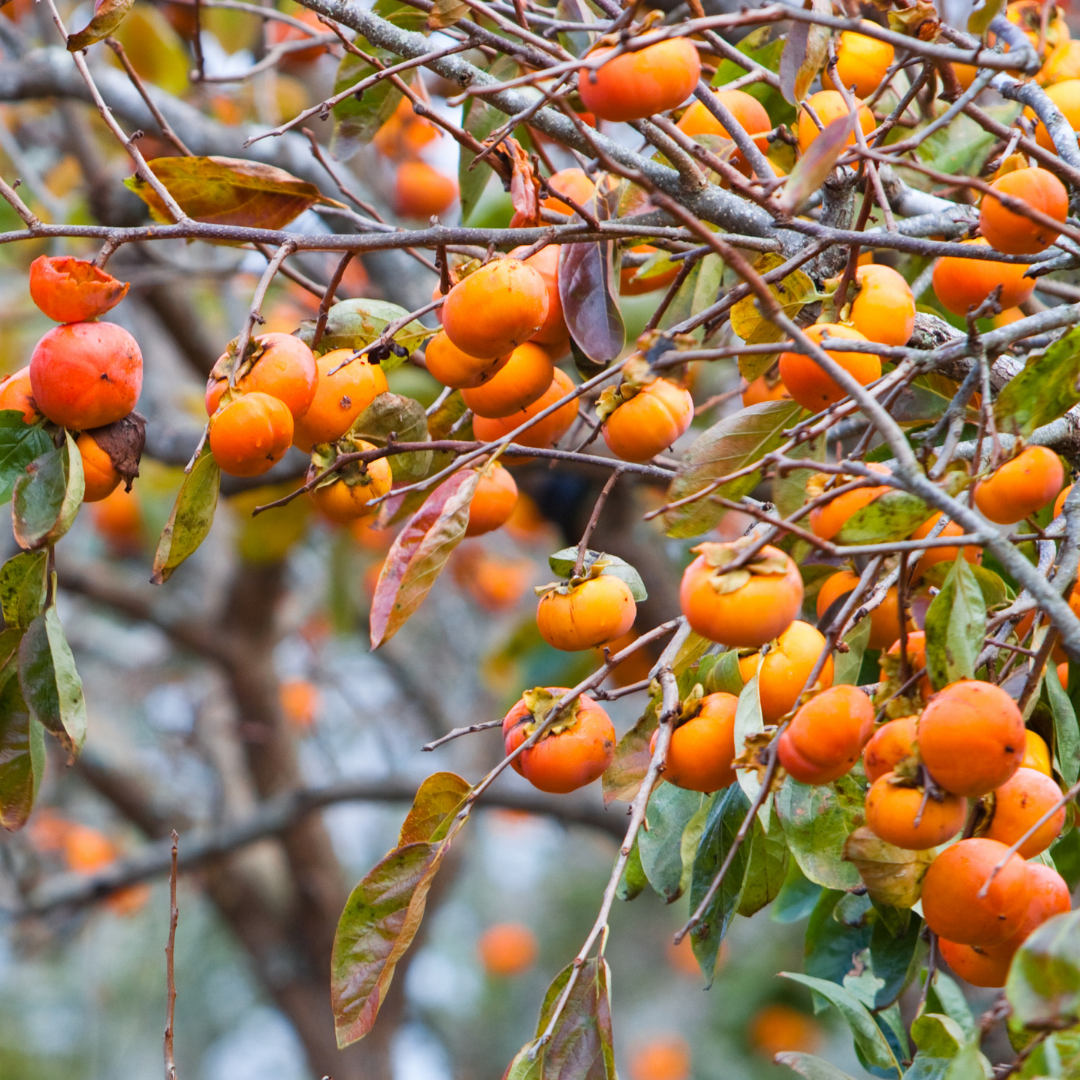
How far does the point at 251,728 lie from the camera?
288 cm

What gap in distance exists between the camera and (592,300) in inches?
34.5

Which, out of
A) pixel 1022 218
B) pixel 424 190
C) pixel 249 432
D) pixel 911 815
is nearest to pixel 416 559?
pixel 249 432

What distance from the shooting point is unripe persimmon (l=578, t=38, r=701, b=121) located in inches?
26.2

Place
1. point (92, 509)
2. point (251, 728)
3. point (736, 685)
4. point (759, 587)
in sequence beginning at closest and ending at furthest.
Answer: point (759, 587)
point (736, 685)
point (251, 728)
point (92, 509)

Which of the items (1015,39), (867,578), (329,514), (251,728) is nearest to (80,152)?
(251,728)

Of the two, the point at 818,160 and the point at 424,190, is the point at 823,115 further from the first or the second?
the point at 424,190

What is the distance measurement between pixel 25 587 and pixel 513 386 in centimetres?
42

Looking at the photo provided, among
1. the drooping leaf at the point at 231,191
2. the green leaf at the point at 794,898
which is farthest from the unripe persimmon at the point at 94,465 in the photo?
the green leaf at the point at 794,898

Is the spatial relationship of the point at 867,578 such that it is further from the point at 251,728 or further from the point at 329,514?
the point at 251,728

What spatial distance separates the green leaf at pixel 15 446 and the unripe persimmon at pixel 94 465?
3cm

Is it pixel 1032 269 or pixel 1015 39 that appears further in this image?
pixel 1015 39

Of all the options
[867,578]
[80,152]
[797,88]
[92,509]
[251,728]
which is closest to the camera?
[867,578]

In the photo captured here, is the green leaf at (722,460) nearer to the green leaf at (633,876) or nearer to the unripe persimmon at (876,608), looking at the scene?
the unripe persimmon at (876,608)

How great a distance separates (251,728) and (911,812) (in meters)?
2.48
